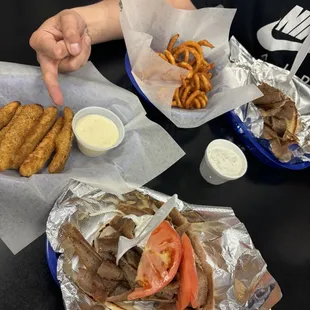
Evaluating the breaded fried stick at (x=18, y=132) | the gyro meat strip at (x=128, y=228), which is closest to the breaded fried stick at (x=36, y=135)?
the breaded fried stick at (x=18, y=132)

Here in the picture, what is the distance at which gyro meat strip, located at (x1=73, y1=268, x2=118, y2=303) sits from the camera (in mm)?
1060

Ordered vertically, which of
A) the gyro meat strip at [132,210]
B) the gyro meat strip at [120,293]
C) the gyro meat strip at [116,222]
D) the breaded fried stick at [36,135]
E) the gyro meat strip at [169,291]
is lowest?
the gyro meat strip at [120,293]

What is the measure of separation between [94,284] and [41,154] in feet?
1.50

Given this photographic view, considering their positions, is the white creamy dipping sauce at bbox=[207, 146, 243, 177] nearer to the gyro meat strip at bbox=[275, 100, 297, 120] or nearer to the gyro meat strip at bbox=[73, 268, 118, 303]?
the gyro meat strip at bbox=[275, 100, 297, 120]

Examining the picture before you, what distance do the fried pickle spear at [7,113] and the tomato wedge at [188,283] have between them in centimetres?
74

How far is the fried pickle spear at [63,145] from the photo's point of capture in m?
1.31

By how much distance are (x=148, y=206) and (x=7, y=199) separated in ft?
1.33

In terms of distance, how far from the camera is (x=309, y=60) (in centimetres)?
190

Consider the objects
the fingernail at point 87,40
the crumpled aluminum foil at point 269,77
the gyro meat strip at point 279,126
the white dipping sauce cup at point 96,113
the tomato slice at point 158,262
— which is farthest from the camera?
the crumpled aluminum foil at point 269,77

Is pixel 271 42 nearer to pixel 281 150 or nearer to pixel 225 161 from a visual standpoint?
pixel 281 150

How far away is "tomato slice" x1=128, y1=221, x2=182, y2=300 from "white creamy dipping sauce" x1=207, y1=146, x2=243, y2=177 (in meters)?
0.37

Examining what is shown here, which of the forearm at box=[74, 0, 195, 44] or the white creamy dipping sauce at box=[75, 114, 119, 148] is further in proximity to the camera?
the forearm at box=[74, 0, 195, 44]

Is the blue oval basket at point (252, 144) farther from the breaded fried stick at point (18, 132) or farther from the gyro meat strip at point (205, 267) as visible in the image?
the gyro meat strip at point (205, 267)

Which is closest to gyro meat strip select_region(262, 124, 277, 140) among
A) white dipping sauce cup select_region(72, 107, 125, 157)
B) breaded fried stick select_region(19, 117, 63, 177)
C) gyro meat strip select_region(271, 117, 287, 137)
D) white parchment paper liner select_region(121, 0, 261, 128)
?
gyro meat strip select_region(271, 117, 287, 137)
